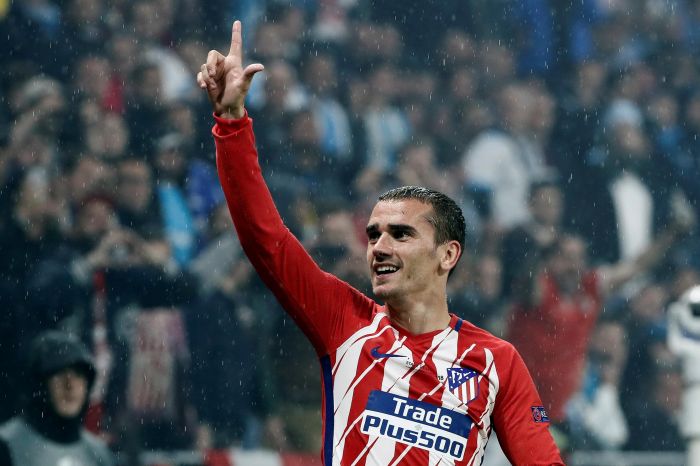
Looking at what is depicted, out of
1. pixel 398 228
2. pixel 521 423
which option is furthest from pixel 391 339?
pixel 521 423

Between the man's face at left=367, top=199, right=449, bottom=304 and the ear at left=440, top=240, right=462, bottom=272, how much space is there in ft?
0.10

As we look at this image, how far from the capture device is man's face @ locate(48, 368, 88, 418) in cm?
543

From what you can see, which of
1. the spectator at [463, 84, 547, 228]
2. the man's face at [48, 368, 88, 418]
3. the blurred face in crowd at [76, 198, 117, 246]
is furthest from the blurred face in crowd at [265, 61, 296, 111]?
the man's face at [48, 368, 88, 418]

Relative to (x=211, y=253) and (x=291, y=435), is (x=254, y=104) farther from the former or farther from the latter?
(x=291, y=435)

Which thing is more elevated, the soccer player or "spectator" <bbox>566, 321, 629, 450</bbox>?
the soccer player

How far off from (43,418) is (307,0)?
423cm

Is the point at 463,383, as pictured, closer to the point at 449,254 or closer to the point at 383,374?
the point at 383,374

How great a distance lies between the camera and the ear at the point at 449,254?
129 inches

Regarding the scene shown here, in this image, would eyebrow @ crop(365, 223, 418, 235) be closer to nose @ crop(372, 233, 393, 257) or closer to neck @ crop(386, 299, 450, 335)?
nose @ crop(372, 233, 393, 257)

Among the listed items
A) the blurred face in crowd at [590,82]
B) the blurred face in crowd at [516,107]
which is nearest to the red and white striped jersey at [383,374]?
the blurred face in crowd at [516,107]

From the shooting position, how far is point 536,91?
30.5 ft

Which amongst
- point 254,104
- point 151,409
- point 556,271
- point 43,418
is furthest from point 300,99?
point 43,418

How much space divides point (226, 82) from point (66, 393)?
2.96 metres

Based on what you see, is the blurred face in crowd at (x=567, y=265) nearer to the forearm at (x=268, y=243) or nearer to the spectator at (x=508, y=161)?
the spectator at (x=508, y=161)
